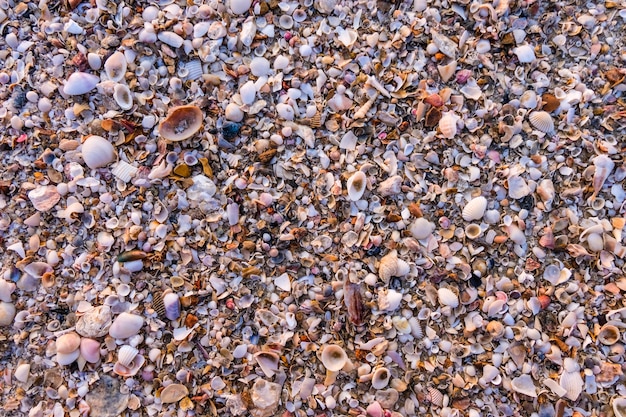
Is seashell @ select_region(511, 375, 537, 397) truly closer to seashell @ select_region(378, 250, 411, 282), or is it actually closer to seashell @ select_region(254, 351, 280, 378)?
seashell @ select_region(378, 250, 411, 282)

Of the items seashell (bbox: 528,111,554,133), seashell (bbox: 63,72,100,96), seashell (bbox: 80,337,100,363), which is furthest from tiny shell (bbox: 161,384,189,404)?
seashell (bbox: 528,111,554,133)

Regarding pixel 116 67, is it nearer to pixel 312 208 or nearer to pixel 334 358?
pixel 312 208

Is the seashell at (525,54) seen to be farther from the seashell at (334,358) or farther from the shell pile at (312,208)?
the seashell at (334,358)

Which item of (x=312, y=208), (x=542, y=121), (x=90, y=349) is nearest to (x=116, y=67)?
(x=312, y=208)

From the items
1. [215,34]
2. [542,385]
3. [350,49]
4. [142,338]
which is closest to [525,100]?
[350,49]

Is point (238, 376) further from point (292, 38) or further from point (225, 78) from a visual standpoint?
point (292, 38)
